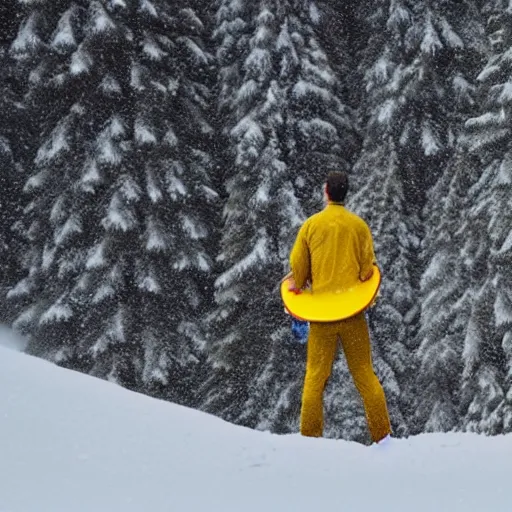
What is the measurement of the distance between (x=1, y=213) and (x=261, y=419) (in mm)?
7817

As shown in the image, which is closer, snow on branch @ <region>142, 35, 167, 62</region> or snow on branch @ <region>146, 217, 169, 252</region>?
snow on branch @ <region>146, 217, 169, 252</region>

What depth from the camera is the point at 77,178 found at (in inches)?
720

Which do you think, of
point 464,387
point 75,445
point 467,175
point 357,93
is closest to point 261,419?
point 464,387

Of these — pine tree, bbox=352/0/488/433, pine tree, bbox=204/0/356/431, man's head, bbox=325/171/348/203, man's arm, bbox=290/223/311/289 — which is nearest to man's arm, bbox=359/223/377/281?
man's head, bbox=325/171/348/203

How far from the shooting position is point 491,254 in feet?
49.9

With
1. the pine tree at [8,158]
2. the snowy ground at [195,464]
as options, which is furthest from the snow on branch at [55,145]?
the snowy ground at [195,464]

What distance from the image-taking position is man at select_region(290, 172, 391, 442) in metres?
6.41

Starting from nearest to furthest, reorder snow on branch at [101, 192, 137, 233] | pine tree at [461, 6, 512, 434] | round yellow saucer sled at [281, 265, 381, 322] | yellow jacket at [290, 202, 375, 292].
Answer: round yellow saucer sled at [281, 265, 381, 322] → yellow jacket at [290, 202, 375, 292] → pine tree at [461, 6, 512, 434] → snow on branch at [101, 192, 137, 233]

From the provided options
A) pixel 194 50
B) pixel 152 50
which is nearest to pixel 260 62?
pixel 194 50

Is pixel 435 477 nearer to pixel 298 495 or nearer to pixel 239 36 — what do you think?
pixel 298 495

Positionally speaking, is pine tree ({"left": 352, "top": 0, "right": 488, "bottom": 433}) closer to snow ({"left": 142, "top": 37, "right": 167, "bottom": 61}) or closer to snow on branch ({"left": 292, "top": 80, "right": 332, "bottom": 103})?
snow on branch ({"left": 292, "top": 80, "right": 332, "bottom": 103})

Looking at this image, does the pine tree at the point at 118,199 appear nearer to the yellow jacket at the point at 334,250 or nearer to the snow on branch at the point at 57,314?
the snow on branch at the point at 57,314

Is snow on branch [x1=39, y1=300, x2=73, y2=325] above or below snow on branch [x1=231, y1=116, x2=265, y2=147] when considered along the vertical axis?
below

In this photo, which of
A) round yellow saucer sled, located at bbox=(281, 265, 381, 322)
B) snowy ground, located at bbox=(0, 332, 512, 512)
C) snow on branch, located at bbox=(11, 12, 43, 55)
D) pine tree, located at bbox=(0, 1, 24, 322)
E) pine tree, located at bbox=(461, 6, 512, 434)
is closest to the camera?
snowy ground, located at bbox=(0, 332, 512, 512)
